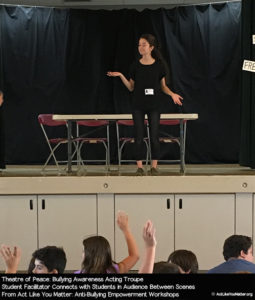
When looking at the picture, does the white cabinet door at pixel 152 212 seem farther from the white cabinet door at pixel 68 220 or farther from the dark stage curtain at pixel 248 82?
the dark stage curtain at pixel 248 82

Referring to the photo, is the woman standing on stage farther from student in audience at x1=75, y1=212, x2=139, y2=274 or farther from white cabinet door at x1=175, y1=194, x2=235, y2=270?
student in audience at x1=75, y1=212, x2=139, y2=274

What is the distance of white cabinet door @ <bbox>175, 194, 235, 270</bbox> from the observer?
435 cm

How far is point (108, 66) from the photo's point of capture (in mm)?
7379

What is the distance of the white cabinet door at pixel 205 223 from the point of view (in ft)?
14.3

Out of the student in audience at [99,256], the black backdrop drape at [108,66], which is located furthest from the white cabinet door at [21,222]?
the black backdrop drape at [108,66]

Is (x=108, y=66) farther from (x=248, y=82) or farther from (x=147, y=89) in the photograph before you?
(x=147, y=89)

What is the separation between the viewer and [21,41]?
7.34 metres

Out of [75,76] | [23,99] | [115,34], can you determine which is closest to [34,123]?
[23,99]

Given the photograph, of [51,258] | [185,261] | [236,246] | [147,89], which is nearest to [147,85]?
[147,89]

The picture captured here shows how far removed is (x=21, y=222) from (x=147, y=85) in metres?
1.84

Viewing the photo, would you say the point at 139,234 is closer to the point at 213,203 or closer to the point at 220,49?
the point at 213,203

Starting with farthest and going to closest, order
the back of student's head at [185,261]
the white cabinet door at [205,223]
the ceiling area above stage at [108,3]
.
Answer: the ceiling area above stage at [108,3], the white cabinet door at [205,223], the back of student's head at [185,261]

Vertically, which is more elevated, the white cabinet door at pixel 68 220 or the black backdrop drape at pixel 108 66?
the black backdrop drape at pixel 108 66

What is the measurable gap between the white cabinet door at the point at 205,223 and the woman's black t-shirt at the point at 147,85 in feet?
3.14
